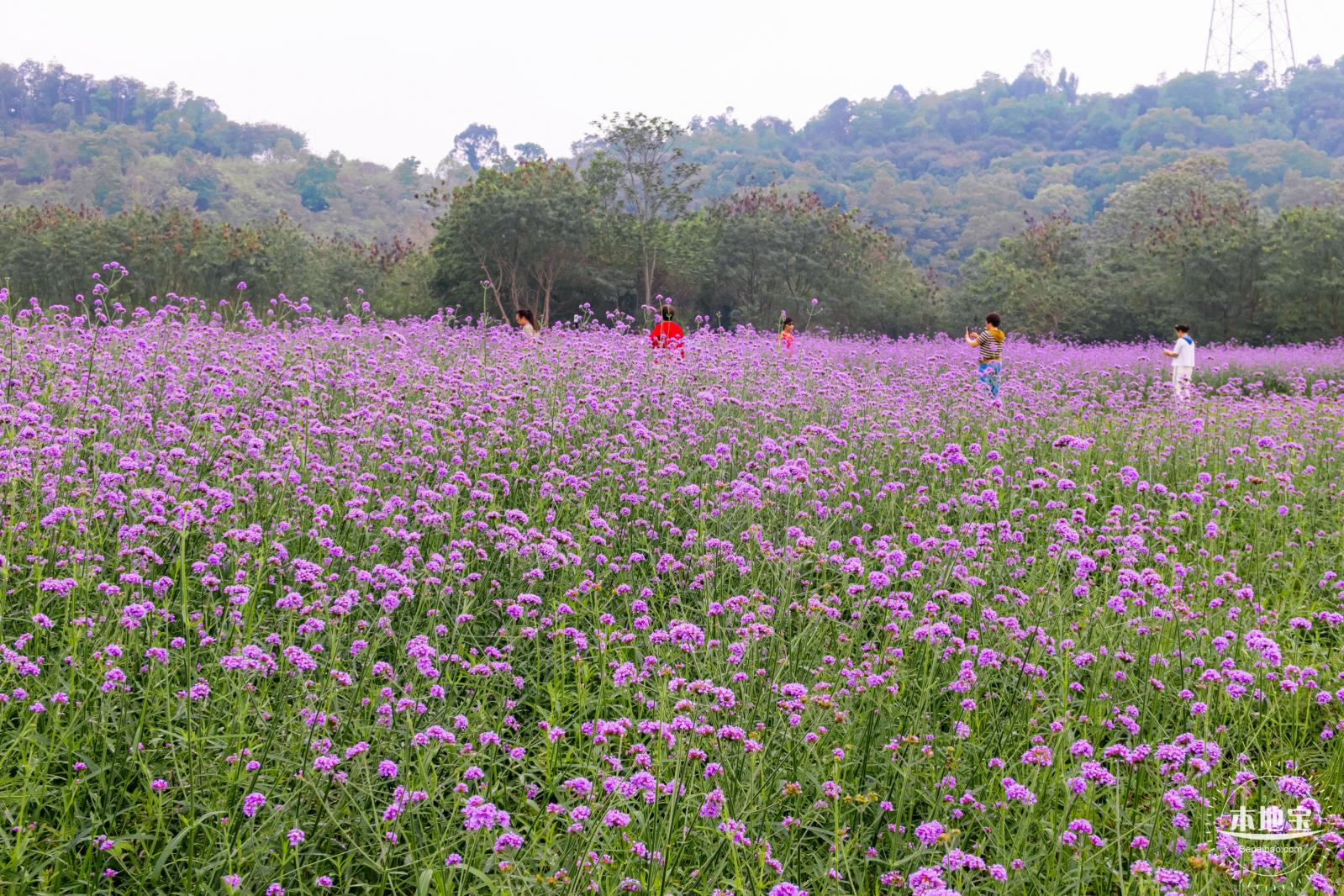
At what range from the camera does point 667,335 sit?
450 inches

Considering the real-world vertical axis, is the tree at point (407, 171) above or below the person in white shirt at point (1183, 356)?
above

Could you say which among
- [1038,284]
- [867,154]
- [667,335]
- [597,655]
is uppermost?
[867,154]

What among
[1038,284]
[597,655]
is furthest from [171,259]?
[597,655]

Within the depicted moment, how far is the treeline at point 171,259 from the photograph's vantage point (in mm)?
30609

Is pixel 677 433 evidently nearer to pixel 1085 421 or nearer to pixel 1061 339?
pixel 1085 421

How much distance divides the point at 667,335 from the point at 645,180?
29.6m

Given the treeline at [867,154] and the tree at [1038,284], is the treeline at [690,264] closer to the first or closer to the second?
the tree at [1038,284]

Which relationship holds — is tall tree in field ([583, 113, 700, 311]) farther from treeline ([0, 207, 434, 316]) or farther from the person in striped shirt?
the person in striped shirt

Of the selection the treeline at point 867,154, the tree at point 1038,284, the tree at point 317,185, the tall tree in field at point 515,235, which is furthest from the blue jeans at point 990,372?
the tree at point 317,185

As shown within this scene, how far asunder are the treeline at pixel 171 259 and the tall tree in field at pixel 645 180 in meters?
7.86

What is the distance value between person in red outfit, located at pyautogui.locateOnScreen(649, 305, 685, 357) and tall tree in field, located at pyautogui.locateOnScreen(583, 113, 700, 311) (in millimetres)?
25487

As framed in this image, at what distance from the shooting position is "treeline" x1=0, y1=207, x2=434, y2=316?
1205 inches

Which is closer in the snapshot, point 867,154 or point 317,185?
point 317,185

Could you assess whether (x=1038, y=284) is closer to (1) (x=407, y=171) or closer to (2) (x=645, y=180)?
(2) (x=645, y=180)
